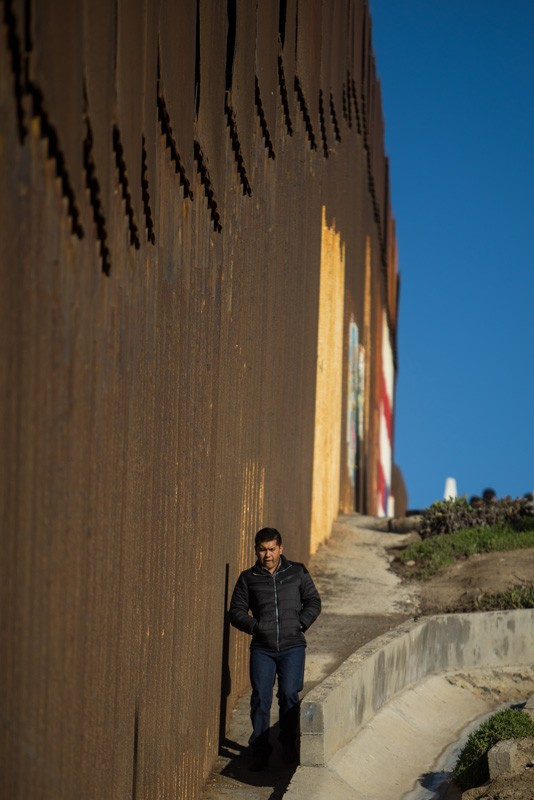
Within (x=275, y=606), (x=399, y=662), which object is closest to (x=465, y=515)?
(x=399, y=662)

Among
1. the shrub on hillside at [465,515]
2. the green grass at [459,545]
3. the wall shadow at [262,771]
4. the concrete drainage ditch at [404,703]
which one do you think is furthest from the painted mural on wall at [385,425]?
the wall shadow at [262,771]

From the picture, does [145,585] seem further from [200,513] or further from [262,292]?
[262,292]

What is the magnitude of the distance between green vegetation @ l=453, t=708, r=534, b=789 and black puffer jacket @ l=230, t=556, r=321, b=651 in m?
1.39

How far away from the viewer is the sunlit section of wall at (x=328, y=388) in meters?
16.4

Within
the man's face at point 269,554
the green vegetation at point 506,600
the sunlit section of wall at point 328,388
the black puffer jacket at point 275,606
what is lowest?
the green vegetation at point 506,600

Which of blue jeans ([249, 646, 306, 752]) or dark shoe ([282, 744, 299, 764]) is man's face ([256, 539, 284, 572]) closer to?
blue jeans ([249, 646, 306, 752])

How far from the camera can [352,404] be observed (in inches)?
892

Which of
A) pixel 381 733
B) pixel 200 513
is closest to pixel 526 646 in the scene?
pixel 381 733

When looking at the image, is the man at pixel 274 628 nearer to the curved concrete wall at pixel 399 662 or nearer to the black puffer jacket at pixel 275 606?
the black puffer jacket at pixel 275 606

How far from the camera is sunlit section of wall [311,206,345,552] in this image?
16438mm

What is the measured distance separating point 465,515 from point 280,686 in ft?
29.4

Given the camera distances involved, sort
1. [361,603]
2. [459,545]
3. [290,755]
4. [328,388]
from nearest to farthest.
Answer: [290,755], [361,603], [459,545], [328,388]

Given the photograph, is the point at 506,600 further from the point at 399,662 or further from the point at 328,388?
the point at 328,388

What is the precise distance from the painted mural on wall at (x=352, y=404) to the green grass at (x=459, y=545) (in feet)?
16.3
